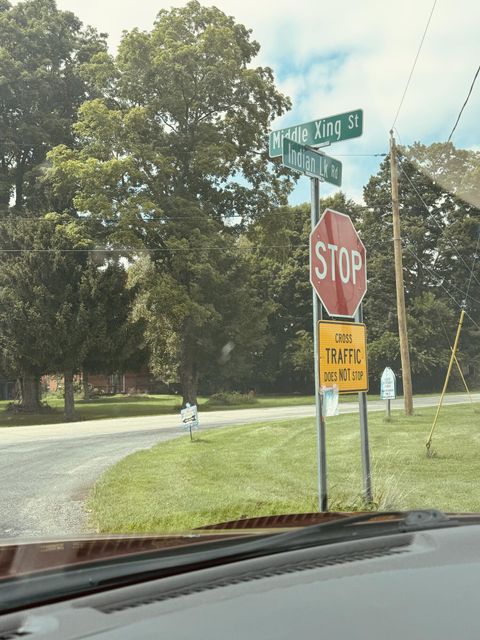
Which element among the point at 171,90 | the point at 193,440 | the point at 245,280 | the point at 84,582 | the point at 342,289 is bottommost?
the point at 193,440

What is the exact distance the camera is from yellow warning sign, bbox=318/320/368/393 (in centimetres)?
576

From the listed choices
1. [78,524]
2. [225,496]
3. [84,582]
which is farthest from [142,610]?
[225,496]

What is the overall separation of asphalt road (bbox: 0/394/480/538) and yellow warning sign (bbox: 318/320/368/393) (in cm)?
A: 290

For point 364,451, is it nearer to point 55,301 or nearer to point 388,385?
point 388,385

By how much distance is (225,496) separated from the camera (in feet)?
26.6

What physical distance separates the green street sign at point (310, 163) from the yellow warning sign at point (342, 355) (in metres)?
1.39

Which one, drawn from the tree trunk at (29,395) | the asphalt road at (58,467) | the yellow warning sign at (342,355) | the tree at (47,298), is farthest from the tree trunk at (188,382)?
the yellow warning sign at (342,355)

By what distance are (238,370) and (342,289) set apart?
1588 inches

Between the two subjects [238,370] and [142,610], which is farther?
[238,370]

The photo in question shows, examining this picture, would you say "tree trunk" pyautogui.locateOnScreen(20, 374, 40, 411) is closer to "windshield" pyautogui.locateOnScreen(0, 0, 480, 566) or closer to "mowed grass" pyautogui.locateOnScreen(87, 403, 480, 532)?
"windshield" pyautogui.locateOnScreen(0, 0, 480, 566)

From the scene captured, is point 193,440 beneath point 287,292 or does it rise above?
beneath

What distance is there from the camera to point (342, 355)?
19.7 ft

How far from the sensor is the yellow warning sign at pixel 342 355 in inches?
227

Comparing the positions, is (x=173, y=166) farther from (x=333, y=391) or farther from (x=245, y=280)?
(x=333, y=391)
